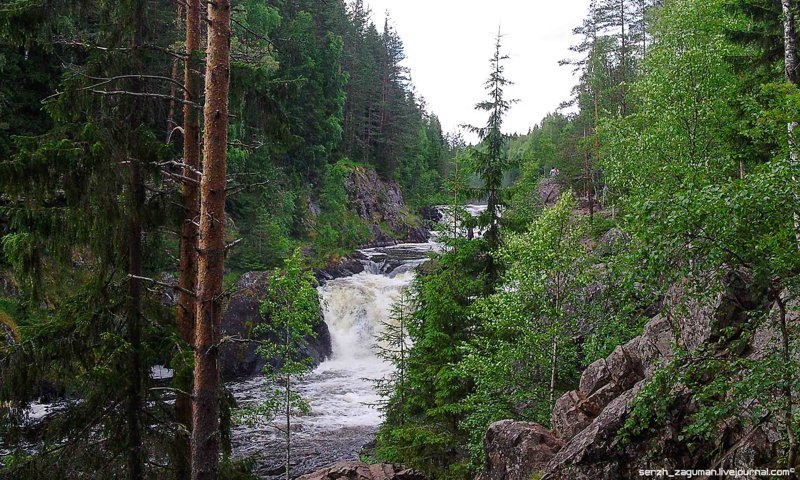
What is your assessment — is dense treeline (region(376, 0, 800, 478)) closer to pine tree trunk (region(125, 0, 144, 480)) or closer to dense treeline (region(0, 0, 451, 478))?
dense treeline (region(0, 0, 451, 478))

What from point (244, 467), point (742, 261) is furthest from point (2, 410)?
point (742, 261)

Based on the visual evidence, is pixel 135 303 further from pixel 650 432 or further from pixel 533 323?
pixel 533 323

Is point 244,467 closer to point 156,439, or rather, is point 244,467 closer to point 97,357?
point 156,439

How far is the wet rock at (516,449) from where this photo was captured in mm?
9375

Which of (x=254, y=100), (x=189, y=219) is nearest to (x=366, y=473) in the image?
(x=189, y=219)

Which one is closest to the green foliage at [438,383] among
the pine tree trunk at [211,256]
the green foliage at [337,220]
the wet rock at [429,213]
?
the pine tree trunk at [211,256]

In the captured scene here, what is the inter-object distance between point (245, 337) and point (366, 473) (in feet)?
47.2

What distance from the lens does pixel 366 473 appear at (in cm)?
1027

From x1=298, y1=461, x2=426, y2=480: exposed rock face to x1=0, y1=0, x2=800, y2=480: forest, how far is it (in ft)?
0.20

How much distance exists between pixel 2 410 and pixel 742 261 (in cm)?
814

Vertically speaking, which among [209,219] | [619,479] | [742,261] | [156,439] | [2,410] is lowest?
[619,479]

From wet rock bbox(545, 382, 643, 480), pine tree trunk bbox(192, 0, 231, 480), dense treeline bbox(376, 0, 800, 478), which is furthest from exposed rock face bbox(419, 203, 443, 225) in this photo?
pine tree trunk bbox(192, 0, 231, 480)

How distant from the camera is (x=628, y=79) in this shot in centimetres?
3244

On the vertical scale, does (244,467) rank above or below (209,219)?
below
